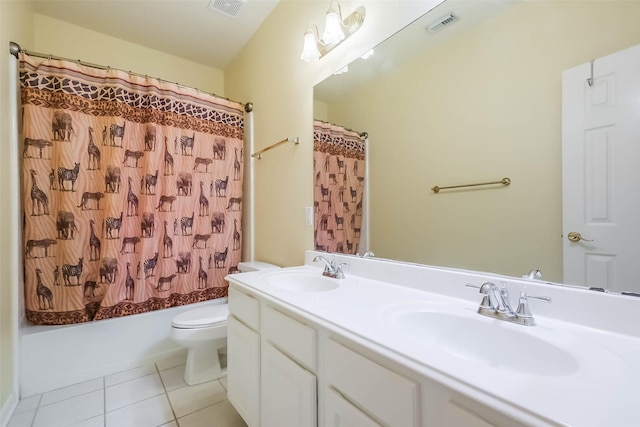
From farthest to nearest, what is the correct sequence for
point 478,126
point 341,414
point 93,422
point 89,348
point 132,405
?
1. point 89,348
2. point 132,405
3. point 93,422
4. point 478,126
5. point 341,414

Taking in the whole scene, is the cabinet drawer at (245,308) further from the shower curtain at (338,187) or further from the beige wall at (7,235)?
the beige wall at (7,235)

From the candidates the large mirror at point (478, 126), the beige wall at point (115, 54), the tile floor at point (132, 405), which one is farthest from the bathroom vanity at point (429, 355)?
the beige wall at point (115, 54)

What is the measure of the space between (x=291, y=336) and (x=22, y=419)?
163 centimetres

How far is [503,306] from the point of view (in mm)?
786

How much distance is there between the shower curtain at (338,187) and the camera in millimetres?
1455

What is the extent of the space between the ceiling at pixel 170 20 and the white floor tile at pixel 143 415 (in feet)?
8.42

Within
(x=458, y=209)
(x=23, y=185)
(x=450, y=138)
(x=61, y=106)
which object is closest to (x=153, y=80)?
(x=61, y=106)

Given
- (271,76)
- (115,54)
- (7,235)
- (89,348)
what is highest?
(115,54)

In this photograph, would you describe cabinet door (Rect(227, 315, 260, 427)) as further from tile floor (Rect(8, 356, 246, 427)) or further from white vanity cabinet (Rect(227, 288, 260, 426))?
tile floor (Rect(8, 356, 246, 427))

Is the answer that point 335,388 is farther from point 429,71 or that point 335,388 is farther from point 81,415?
point 81,415

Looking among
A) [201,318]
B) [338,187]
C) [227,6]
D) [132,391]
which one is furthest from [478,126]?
[132,391]

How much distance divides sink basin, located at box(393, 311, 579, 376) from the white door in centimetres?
27

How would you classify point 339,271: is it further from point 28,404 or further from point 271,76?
point 28,404

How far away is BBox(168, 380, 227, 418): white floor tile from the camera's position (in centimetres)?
147
